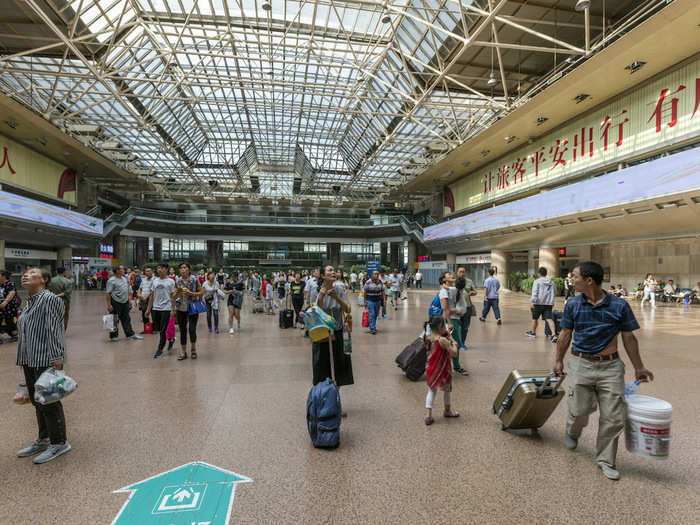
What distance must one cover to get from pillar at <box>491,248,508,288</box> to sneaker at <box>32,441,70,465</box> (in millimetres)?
30808

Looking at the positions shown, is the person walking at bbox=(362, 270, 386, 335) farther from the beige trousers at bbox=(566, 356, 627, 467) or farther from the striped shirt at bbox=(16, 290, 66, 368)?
the striped shirt at bbox=(16, 290, 66, 368)

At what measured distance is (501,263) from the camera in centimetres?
3081

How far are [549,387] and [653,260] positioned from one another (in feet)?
77.9

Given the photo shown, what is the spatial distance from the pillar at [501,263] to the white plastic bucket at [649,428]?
29.2 meters

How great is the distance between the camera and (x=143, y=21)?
17125mm

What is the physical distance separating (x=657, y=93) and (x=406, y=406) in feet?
63.8

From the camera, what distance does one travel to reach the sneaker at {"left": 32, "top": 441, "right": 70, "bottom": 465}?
10.7 feet

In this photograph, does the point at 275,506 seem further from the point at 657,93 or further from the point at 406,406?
the point at 657,93

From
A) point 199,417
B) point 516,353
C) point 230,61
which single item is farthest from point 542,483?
point 230,61

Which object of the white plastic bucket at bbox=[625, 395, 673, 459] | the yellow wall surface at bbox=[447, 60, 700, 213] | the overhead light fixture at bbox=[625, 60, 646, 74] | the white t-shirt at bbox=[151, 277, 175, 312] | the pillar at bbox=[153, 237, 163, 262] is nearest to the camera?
the white plastic bucket at bbox=[625, 395, 673, 459]

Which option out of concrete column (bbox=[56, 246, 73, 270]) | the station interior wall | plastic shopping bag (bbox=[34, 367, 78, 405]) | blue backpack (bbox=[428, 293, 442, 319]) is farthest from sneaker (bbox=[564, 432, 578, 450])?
concrete column (bbox=[56, 246, 73, 270])

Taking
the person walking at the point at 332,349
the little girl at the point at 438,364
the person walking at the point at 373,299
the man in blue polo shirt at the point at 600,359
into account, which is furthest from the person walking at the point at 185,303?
the man in blue polo shirt at the point at 600,359

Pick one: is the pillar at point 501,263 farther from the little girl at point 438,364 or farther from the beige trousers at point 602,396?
the beige trousers at point 602,396

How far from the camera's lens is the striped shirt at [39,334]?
3.33 m
